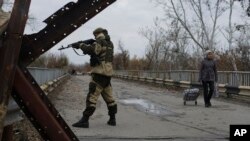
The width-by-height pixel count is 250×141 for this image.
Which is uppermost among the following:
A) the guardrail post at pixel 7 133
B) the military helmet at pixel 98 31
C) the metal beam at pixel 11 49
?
the military helmet at pixel 98 31

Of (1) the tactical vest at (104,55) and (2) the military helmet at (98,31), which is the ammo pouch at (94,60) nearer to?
(1) the tactical vest at (104,55)

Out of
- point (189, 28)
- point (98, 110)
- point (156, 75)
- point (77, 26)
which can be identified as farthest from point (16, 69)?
point (189, 28)

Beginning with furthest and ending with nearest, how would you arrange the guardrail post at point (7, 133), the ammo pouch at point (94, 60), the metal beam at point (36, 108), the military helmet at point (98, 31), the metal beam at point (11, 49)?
the military helmet at point (98, 31) → the ammo pouch at point (94, 60) → the guardrail post at point (7, 133) → the metal beam at point (36, 108) → the metal beam at point (11, 49)

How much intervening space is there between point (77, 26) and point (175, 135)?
17.4 feet

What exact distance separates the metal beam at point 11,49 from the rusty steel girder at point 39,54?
14cm

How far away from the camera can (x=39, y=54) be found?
4199 mm

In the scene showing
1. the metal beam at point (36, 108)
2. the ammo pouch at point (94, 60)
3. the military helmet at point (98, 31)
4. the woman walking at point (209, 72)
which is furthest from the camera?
the woman walking at point (209, 72)

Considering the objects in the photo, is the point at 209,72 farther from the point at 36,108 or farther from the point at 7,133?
the point at 36,108

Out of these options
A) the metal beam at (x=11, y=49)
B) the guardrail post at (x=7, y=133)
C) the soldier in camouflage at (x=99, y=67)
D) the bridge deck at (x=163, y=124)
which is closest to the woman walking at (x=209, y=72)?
the bridge deck at (x=163, y=124)

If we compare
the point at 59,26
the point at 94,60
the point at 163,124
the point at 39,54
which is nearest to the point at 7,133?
the point at 39,54

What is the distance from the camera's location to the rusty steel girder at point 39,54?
12.7 ft

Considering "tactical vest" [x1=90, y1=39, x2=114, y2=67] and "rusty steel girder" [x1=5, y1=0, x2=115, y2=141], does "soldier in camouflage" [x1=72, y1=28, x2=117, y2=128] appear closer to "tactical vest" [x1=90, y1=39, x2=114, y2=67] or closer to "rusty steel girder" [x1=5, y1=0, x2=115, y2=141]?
"tactical vest" [x1=90, y1=39, x2=114, y2=67]

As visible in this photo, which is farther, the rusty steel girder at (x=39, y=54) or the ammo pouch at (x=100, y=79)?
the ammo pouch at (x=100, y=79)

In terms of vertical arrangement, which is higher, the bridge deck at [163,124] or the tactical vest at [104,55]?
the tactical vest at [104,55]
